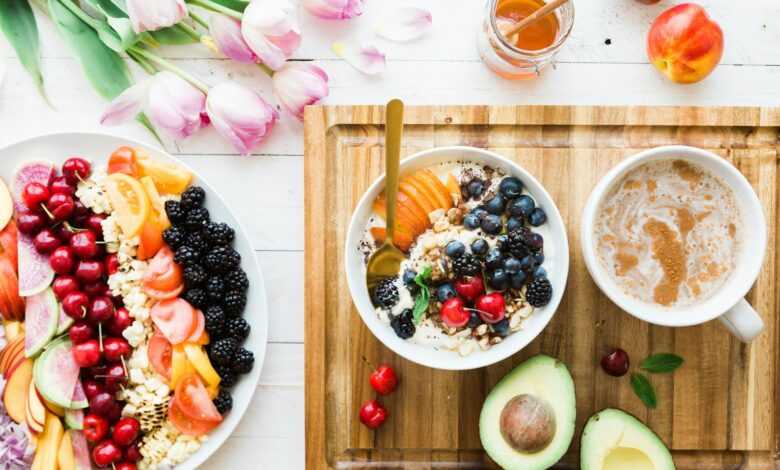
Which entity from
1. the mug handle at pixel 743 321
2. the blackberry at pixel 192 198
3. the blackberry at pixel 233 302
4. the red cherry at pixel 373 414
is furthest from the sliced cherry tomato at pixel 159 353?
the mug handle at pixel 743 321

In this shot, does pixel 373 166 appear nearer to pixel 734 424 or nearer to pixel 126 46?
pixel 126 46

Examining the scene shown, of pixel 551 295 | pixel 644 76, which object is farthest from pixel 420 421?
pixel 644 76

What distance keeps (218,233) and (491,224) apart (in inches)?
19.2

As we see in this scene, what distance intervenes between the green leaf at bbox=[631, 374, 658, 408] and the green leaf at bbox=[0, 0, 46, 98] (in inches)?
47.6

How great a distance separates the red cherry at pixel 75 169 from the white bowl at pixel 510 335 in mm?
530

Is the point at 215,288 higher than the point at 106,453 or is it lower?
higher

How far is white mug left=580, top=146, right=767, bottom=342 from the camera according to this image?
1.13m

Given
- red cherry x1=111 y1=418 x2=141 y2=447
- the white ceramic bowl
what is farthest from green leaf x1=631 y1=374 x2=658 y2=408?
red cherry x1=111 y1=418 x2=141 y2=447

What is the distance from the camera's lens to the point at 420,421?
131cm

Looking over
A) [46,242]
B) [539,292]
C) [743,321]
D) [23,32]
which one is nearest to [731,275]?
[743,321]

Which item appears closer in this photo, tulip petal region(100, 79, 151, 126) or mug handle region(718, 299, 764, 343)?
mug handle region(718, 299, 764, 343)

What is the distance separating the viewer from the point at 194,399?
4.30ft

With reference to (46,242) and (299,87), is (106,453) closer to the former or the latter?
(46,242)

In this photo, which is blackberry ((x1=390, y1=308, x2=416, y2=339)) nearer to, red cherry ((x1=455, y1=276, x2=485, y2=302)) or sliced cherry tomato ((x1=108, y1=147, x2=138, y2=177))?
red cherry ((x1=455, y1=276, x2=485, y2=302))
